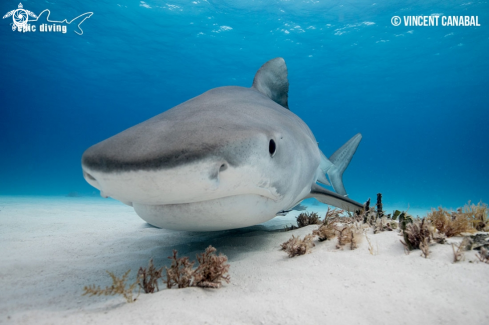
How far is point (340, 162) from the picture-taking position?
591 cm

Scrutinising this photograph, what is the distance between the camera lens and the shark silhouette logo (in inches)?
962

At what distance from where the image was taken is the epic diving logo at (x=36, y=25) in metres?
24.5

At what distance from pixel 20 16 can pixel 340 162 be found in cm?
3526

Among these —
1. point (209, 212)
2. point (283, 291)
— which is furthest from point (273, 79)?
point (283, 291)

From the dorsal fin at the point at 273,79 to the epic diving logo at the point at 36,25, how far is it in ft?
88.7

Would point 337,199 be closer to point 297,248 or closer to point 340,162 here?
point 297,248

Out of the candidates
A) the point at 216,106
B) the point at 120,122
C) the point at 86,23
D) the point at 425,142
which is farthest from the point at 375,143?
the point at 216,106

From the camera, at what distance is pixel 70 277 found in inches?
85.5

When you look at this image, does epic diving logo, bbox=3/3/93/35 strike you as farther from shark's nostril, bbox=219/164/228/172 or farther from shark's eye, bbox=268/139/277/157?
shark's nostril, bbox=219/164/228/172

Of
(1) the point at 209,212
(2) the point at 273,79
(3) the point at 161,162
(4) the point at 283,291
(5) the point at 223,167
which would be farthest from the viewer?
(2) the point at 273,79

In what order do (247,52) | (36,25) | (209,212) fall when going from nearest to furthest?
(209,212) → (36,25) → (247,52)

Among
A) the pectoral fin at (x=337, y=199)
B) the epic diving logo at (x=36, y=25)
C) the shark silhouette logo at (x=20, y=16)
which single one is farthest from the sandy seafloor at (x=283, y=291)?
the shark silhouette logo at (x=20, y=16)

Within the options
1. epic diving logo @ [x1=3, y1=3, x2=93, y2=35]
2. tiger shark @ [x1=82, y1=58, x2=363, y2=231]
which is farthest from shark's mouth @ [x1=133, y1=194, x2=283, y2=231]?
epic diving logo @ [x1=3, y1=3, x2=93, y2=35]

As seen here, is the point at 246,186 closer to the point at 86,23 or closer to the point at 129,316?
the point at 129,316
